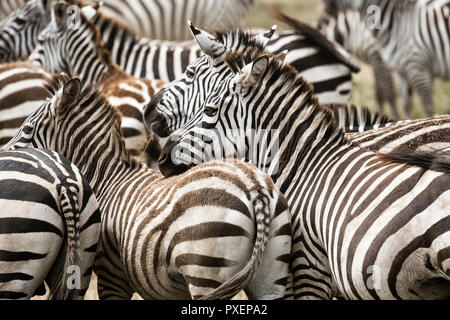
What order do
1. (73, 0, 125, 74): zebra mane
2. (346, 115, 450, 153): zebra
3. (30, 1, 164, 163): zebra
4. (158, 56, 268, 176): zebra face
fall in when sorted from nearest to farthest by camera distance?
(346, 115, 450, 153): zebra < (158, 56, 268, 176): zebra face < (30, 1, 164, 163): zebra < (73, 0, 125, 74): zebra mane

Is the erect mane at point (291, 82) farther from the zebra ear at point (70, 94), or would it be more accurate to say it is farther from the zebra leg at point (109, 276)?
the zebra leg at point (109, 276)

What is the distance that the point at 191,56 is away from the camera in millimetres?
9438

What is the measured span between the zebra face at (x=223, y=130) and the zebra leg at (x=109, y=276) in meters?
0.87

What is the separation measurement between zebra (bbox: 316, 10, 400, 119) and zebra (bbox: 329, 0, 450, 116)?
Result: 0.88 feet

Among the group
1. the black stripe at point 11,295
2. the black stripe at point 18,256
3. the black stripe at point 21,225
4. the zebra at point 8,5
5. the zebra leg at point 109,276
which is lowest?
the zebra leg at point 109,276

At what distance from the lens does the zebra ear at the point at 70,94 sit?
20.3 ft

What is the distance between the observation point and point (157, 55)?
963 centimetres

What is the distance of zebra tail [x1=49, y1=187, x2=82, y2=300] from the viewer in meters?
5.25

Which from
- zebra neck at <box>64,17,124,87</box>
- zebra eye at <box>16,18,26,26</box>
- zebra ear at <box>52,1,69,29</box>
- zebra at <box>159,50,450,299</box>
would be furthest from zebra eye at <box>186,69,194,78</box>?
zebra eye at <box>16,18,26,26</box>

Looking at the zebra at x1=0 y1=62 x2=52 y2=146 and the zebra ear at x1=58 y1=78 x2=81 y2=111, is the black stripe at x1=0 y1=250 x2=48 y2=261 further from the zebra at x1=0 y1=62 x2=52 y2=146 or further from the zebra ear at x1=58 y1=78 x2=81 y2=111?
the zebra at x1=0 y1=62 x2=52 y2=146

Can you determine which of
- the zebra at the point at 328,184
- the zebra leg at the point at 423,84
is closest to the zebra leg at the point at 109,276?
the zebra at the point at 328,184

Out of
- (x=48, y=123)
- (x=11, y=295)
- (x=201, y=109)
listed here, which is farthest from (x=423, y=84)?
(x=11, y=295)

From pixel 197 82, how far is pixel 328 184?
1726 millimetres
